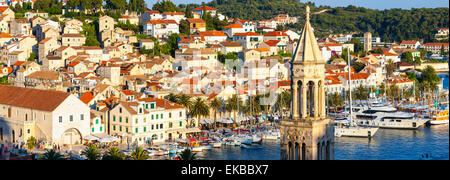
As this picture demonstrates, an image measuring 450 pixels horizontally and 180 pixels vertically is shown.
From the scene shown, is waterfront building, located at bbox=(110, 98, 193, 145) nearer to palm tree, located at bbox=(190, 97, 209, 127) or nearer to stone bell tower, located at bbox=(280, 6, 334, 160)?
palm tree, located at bbox=(190, 97, 209, 127)

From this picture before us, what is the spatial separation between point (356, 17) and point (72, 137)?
99.9 m

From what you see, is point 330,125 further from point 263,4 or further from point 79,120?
point 263,4

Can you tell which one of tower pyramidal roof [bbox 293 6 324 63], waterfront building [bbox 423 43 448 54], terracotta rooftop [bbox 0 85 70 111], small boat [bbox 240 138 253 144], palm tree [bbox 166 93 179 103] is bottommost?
small boat [bbox 240 138 253 144]

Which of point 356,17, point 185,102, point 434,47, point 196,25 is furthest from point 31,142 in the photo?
point 356,17

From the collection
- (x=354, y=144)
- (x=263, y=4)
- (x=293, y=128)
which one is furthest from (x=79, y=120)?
(x=263, y=4)

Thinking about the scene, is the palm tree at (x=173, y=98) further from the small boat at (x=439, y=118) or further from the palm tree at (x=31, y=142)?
the small boat at (x=439, y=118)

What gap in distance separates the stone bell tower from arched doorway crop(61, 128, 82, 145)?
22555 millimetres

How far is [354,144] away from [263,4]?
10401 centimetres

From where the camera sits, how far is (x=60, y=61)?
58312 mm

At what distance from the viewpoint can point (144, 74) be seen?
5653 cm

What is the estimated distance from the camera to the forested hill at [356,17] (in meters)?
102

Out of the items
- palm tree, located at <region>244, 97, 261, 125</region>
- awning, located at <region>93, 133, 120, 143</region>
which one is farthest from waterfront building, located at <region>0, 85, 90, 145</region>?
palm tree, located at <region>244, 97, 261, 125</region>

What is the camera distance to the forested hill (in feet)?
336

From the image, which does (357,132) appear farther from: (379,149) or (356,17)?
(356,17)
